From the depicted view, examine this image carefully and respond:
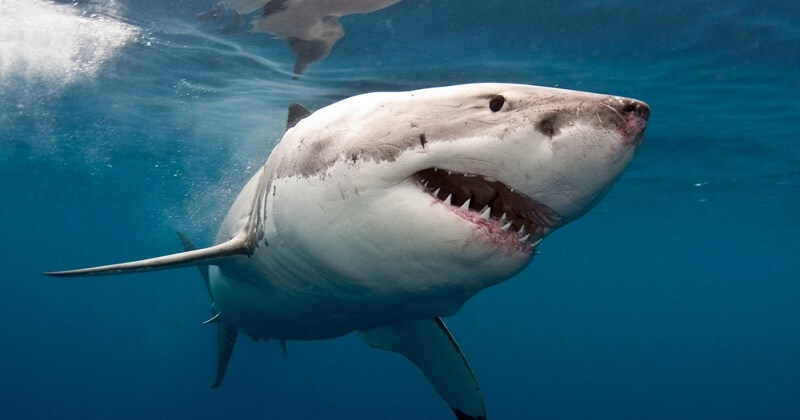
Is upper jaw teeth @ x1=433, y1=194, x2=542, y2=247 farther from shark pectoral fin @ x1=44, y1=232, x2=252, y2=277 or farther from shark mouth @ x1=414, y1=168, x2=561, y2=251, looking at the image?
shark pectoral fin @ x1=44, y1=232, x2=252, y2=277

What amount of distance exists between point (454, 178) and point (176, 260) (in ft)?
6.93

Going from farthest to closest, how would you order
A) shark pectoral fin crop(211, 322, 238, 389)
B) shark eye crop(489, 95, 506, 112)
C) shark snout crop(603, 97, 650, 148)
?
shark pectoral fin crop(211, 322, 238, 389) < shark eye crop(489, 95, 506, 112) < shark snout crop(603, 97, 650, 148)

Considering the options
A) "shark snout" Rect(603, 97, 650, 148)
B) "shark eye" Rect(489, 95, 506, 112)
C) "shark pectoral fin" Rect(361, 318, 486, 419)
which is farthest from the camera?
"shark pectoral fin" Rect(361, 318, 486, 419)

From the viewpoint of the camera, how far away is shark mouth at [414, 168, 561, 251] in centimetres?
247

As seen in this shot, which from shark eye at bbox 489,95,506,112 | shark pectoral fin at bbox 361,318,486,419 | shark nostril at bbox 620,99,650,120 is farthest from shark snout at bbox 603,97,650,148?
shark pectoral fin at bbox 361,318,486,419

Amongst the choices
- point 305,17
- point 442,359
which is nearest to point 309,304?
point 442,359

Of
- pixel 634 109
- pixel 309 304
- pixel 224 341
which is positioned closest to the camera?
pixel 634 109

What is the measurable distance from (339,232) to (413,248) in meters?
0.47

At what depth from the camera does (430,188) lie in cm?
254

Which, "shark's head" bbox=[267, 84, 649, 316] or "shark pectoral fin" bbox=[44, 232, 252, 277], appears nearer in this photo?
"shark's head" bbox=[267, 84, 649, 316]

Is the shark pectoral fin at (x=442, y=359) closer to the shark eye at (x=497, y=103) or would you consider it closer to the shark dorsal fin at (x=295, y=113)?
the shark dorsal fin at (x=295, y=113)

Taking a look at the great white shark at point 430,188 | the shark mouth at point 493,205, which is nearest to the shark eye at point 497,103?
the great white shark at point 430,188

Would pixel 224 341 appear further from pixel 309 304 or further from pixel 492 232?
pixel 492 232

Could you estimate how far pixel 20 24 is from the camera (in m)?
12.0
